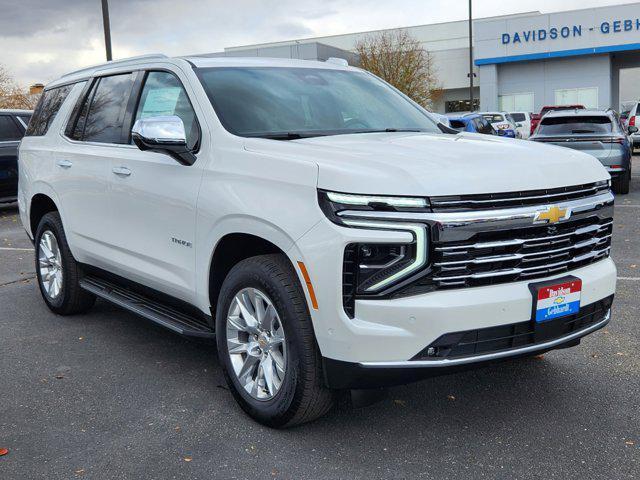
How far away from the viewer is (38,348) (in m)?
5.29

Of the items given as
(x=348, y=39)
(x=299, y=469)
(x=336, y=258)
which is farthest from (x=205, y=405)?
(x=348, y=39)

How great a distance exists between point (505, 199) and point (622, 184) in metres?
11.9

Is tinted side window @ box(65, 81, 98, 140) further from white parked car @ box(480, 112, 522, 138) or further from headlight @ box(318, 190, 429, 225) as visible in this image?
white parked car @ box(480, 112, 522, 138)

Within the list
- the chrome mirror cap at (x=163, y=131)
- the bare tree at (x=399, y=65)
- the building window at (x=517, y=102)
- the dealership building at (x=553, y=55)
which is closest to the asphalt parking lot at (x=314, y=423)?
the chrome mirror cap at (x=163, y=131)

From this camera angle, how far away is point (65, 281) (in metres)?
5.88

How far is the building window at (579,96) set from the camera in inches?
1656

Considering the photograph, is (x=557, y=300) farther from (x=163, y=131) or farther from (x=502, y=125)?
(x=502, y=125)

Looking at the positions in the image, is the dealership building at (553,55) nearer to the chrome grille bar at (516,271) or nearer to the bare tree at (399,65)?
→ the bare tree at (399,65)

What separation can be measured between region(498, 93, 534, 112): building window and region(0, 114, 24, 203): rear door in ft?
114

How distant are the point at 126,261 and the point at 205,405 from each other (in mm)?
1251

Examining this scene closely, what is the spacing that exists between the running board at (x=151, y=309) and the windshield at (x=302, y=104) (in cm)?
116

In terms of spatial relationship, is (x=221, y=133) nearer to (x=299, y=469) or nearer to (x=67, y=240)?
(x=299, y=469)

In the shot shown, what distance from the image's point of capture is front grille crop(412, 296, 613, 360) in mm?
3133

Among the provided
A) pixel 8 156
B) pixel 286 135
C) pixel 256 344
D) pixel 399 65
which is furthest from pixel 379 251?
pixel 399 65
